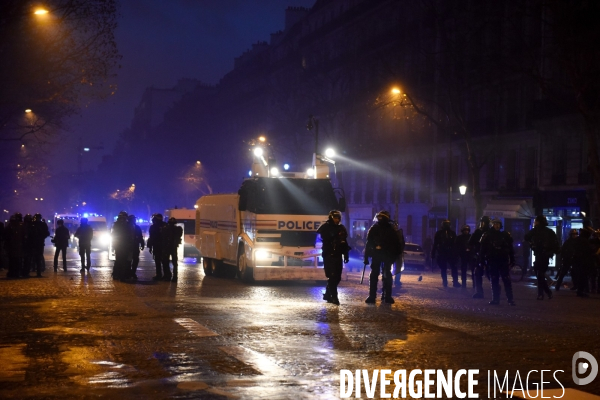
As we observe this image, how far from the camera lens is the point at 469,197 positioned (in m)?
58.3

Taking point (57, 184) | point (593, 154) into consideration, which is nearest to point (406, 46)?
point (593, 154)

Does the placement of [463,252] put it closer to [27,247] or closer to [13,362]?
[27,247]

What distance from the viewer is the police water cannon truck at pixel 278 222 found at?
25.3 metres

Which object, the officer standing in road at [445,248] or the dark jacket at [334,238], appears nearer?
the dark jacket at [334,238]

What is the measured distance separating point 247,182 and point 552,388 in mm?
17742

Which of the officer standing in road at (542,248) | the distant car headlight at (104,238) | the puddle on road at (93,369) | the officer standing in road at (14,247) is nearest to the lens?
the puddle on road at (93,369)

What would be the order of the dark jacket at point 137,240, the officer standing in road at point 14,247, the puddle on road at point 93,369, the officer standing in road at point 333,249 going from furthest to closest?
the officer standing in road at point 14,247, the dark jacket at point 137,240, the officer standing in road at point 333,249, the puddle on road at point 93,369

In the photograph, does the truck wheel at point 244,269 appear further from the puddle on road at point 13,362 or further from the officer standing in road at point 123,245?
the puddle on road at point 13,362

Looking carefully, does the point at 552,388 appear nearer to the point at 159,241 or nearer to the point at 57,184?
the point at 159,241

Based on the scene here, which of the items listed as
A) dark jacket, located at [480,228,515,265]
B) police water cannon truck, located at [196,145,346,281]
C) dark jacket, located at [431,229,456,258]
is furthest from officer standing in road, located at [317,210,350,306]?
dark jacket, located at [431,229,456,258]

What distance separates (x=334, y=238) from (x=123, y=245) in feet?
31.7

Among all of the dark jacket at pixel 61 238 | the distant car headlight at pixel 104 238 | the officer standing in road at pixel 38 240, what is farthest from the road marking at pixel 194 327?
the distant car headlight at pixel 104 238

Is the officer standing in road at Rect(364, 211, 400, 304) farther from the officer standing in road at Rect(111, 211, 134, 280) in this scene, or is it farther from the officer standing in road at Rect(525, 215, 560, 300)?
the officer standing in road at Rect(111, 211, 134, 280)

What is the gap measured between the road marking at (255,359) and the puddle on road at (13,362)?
2296 millimetres
